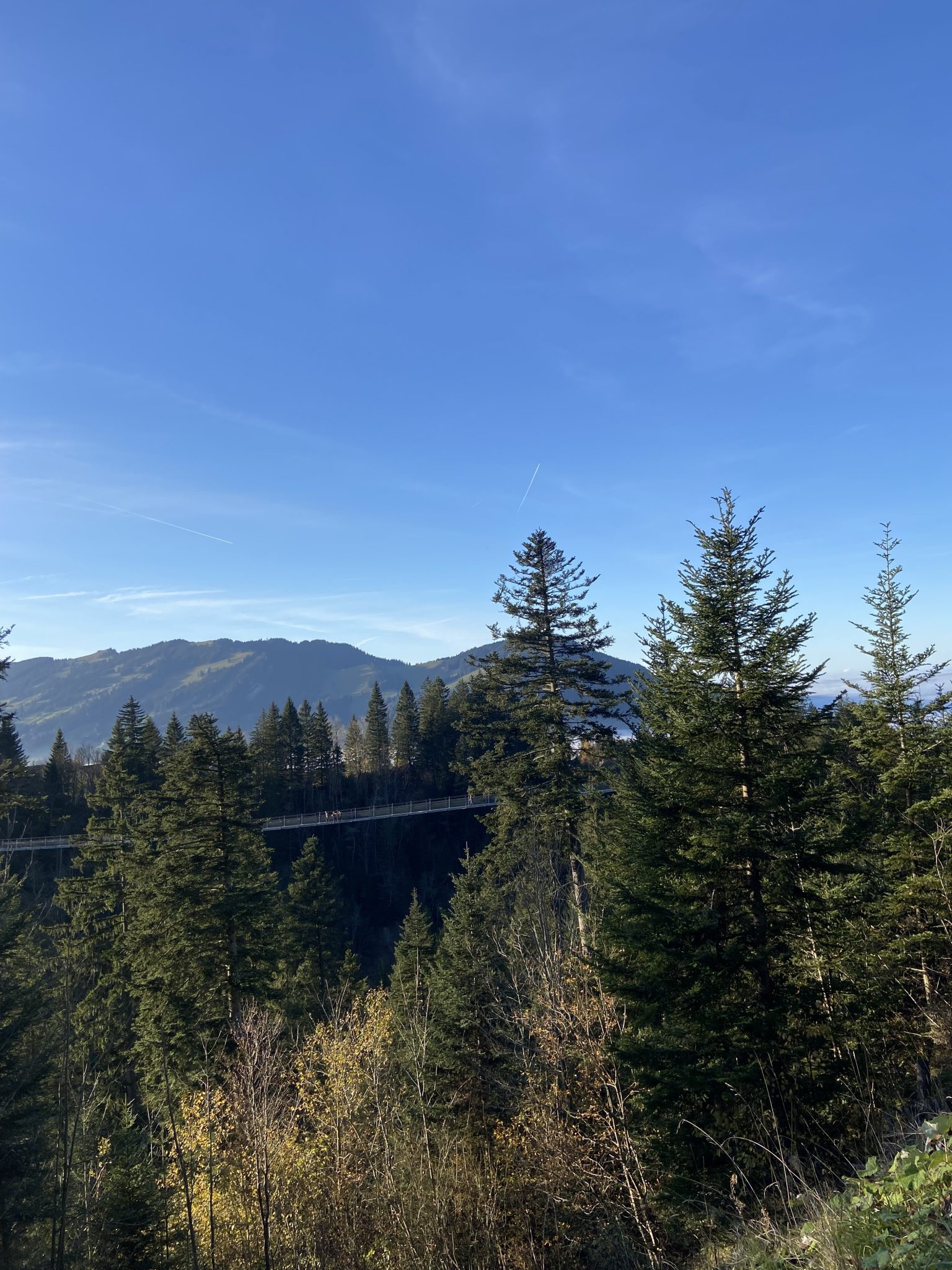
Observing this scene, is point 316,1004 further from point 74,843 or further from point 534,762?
point 534,762

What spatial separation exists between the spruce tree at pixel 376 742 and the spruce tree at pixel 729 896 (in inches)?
2479

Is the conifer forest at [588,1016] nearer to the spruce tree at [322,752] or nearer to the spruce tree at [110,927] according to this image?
the spruce tree at [110,927]

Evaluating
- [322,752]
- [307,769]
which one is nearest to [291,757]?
[307,769]

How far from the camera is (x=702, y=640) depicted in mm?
10906

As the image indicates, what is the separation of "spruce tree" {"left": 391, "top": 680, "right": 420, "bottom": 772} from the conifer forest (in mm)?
48900

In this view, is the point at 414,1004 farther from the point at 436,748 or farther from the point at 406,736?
the point at 406,736

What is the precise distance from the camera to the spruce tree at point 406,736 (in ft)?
238

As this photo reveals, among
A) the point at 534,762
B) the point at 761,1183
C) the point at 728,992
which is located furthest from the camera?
the point at 534,762

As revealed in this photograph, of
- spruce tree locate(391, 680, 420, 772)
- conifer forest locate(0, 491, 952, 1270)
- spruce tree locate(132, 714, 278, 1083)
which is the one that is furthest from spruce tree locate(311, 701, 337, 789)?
spruce tree locate(132, 714, 278, 1083)

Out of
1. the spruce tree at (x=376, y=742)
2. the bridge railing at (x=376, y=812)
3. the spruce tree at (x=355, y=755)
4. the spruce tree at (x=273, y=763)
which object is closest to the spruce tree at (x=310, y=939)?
the bridge railing at (x=376, y=812)

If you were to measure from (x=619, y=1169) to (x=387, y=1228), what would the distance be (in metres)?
3.72

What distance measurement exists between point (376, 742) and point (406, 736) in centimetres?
363

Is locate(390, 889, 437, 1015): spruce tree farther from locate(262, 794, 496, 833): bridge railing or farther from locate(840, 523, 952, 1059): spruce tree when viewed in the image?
locate(262, 794, 496, 833): bridge railing

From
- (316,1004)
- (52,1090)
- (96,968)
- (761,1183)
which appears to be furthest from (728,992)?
(316,1004)
